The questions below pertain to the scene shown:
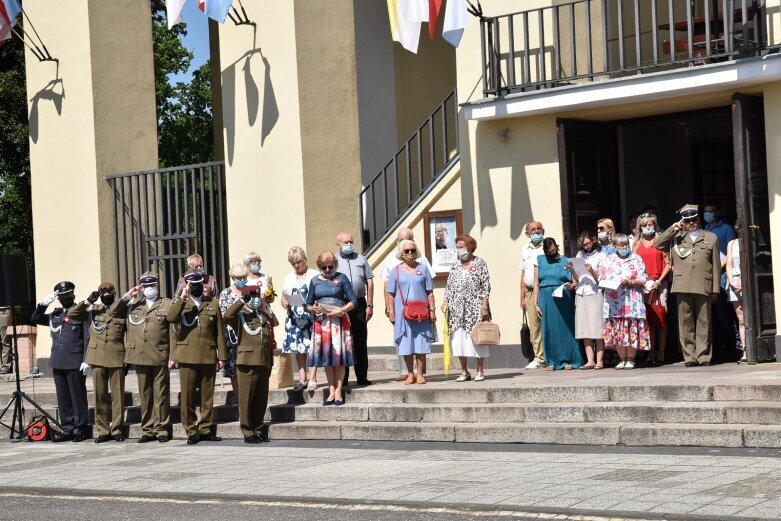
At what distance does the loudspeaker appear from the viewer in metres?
15.8

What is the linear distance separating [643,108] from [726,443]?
19.5 feet

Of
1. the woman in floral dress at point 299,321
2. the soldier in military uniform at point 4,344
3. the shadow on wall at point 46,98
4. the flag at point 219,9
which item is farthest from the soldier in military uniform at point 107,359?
the soldier in military uniform at point 4,344

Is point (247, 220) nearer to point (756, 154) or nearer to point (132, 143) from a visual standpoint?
point (132, 143)

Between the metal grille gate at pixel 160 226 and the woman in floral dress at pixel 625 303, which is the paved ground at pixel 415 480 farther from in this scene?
the metal grille gate at pixel 160 226

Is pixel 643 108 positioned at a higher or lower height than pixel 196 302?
higher

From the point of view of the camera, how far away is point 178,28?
37.2 metres

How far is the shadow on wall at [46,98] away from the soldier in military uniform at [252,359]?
8.76 m

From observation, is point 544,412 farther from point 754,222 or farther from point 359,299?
point 754,222

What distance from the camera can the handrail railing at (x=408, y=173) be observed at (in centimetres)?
1911

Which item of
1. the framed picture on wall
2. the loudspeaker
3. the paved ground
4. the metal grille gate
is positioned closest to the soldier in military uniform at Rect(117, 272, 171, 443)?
the paved ground

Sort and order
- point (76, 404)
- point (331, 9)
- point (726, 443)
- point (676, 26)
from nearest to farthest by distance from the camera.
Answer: point (726, 443) < point (76, 404) < point (676, 26) < point (331, 9)

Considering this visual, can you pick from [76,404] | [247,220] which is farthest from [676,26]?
[76,404]

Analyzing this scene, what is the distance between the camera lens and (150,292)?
48.4 ft

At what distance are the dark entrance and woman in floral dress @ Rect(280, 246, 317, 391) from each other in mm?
3414
